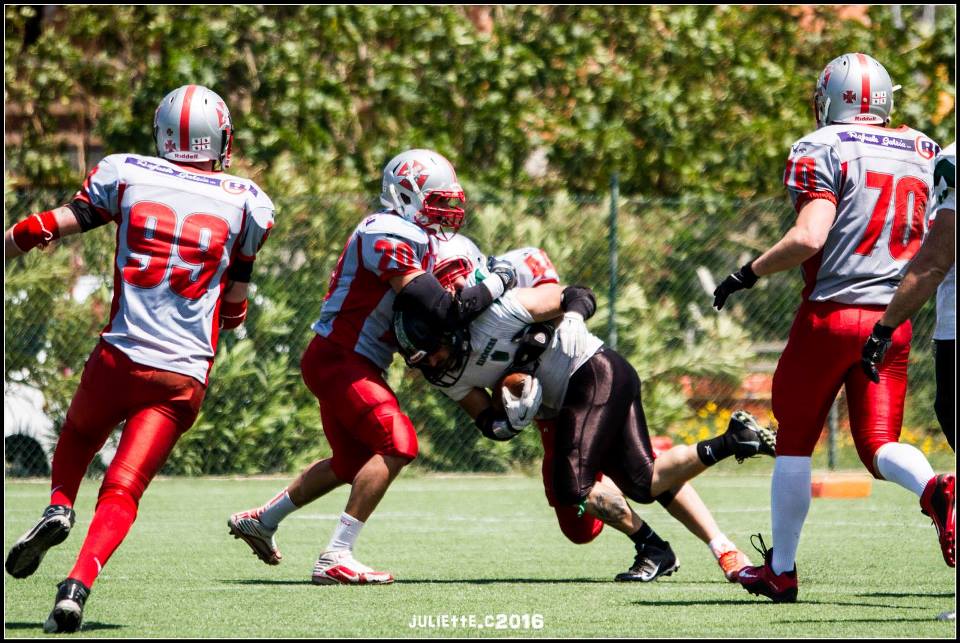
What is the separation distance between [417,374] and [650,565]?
5724mm

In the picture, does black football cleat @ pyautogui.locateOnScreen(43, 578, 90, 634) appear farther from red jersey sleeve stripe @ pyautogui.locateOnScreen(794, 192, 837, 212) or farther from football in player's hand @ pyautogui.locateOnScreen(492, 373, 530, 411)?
red jersey sleeve stripe @ pyautogui.locateOnScreen(794, 192, 837, 212)

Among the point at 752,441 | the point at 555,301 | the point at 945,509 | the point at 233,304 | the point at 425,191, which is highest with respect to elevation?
the point at 425,191

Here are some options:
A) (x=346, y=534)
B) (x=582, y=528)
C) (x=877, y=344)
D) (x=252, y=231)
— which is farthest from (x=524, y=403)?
(x=877, y=344)

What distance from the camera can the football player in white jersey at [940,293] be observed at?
455 cm

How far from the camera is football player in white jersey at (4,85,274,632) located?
199 inches

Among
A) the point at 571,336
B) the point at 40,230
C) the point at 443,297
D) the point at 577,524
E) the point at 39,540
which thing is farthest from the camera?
the point at 577,524

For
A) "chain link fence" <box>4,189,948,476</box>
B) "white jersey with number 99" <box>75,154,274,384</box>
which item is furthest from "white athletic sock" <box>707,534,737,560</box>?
"chain link fence" <box>4,189,948,476</box>

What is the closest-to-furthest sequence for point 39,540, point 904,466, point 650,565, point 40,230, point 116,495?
point 39,540 < point 116,495 < point 40,230 < point 904,466 < point 650,565

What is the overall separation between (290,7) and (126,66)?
2.02 metres

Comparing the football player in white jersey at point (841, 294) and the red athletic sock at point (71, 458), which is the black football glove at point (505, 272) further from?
the red athletic sock at point (71, 458)

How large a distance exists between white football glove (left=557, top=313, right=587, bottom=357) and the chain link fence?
5.37 m

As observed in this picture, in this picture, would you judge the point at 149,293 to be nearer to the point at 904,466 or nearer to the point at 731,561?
the point at 731,561

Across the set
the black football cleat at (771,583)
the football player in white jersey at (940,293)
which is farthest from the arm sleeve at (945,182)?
the black football cleat at (771,583)

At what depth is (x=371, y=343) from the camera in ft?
20.1
